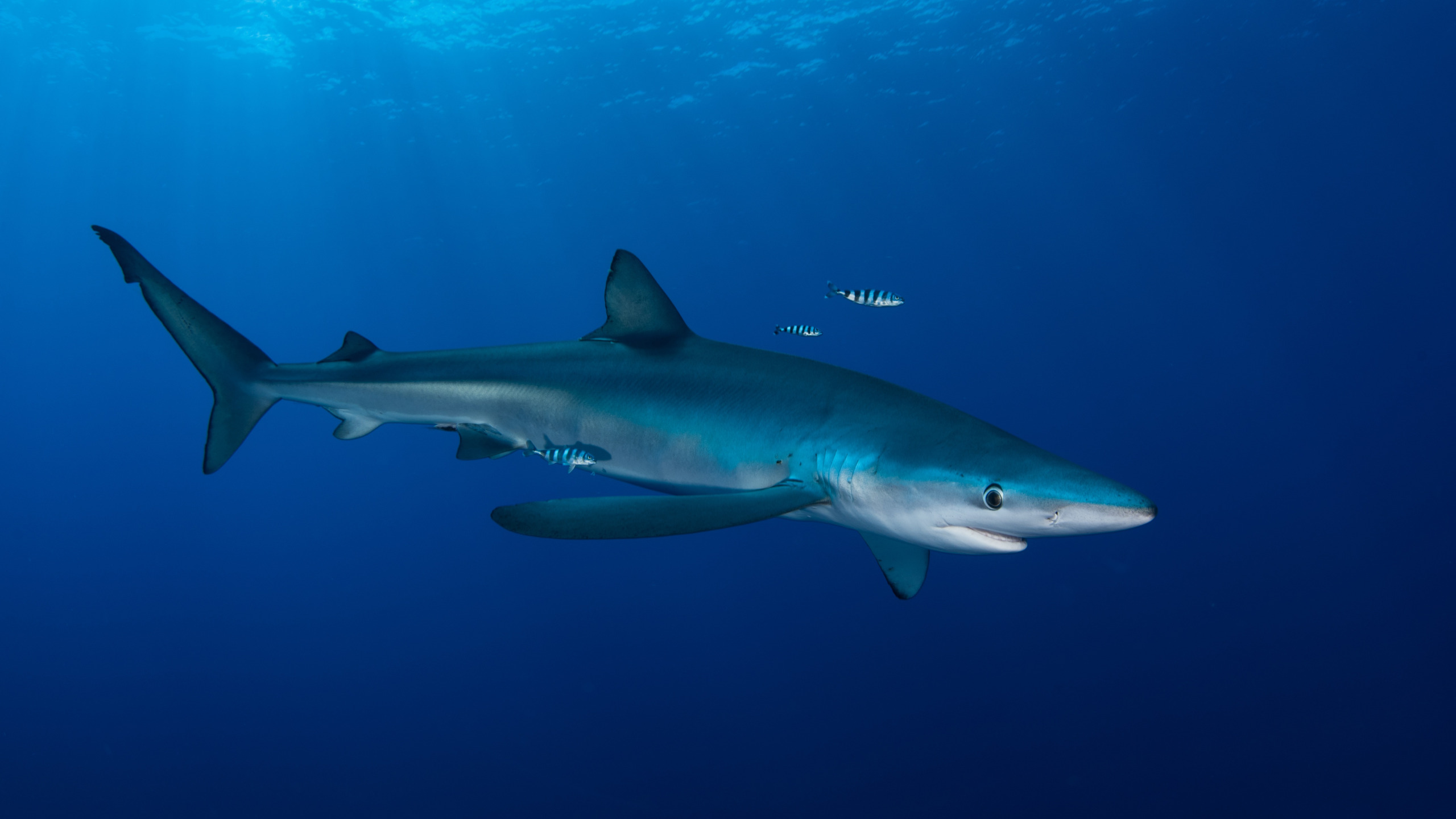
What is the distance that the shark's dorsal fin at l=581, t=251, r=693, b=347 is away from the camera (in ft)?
12.0

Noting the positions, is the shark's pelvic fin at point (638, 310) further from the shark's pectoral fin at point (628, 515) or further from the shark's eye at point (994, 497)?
the shark's eye at point (994, 497)

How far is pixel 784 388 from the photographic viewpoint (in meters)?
3.14

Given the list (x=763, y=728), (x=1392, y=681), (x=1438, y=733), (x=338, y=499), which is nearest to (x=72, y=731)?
(x=763, y=728)

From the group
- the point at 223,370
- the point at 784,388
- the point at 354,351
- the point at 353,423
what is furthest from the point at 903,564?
the point at 223,370

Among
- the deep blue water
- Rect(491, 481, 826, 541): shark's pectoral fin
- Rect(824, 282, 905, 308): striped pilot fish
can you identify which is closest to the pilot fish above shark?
Rect(491, 481, 826, 541): shark's pectoral fin

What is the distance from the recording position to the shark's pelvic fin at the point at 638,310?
3.65 meters

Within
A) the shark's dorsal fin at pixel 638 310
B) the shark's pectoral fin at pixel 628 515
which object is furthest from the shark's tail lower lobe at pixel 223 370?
the shark's pectoral fin at pixel 628 515

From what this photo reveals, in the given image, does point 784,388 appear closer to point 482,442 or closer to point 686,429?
point 686,429

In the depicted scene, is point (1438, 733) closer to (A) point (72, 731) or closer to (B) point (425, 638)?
(B) point (425, 638)

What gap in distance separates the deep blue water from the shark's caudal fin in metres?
11.4

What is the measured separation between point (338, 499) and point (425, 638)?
4965 cm

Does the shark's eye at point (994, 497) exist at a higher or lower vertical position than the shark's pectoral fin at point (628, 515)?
higher

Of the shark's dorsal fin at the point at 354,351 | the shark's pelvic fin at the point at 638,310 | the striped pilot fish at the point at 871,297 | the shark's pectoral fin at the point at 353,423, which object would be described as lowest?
the shark's pectoral fin at the point at 353,423

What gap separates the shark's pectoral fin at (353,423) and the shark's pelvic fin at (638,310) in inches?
65.0
